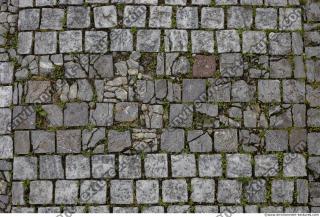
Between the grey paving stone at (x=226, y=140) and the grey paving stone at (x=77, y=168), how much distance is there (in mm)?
2138

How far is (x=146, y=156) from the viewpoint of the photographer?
21.6 feet

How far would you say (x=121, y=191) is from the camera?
6551mm

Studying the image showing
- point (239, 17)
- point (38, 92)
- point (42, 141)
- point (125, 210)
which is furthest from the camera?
point (239, 17)

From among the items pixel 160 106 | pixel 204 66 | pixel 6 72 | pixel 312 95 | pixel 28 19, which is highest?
pixel 28 19

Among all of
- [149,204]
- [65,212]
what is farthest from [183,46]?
[65,212]

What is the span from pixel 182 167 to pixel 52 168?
6.97 ft

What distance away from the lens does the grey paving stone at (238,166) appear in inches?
260

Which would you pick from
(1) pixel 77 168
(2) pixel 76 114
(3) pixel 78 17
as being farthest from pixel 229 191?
(3) pixel 78 17

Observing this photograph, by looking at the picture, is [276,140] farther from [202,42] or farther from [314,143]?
[202,42]

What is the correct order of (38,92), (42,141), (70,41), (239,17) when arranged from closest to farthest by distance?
(42,141) < (38,92) < (70,41) < (239,17)

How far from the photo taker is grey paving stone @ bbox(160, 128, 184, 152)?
6625 millimetres

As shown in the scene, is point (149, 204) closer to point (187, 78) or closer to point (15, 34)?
point (187, 78)

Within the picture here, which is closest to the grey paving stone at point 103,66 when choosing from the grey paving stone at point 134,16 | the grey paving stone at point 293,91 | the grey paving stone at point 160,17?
the grey paving stone at point 134,16

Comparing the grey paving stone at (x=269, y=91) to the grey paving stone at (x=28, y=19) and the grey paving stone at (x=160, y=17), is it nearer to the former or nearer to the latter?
the grey paving stone at (x=160, y=17)
